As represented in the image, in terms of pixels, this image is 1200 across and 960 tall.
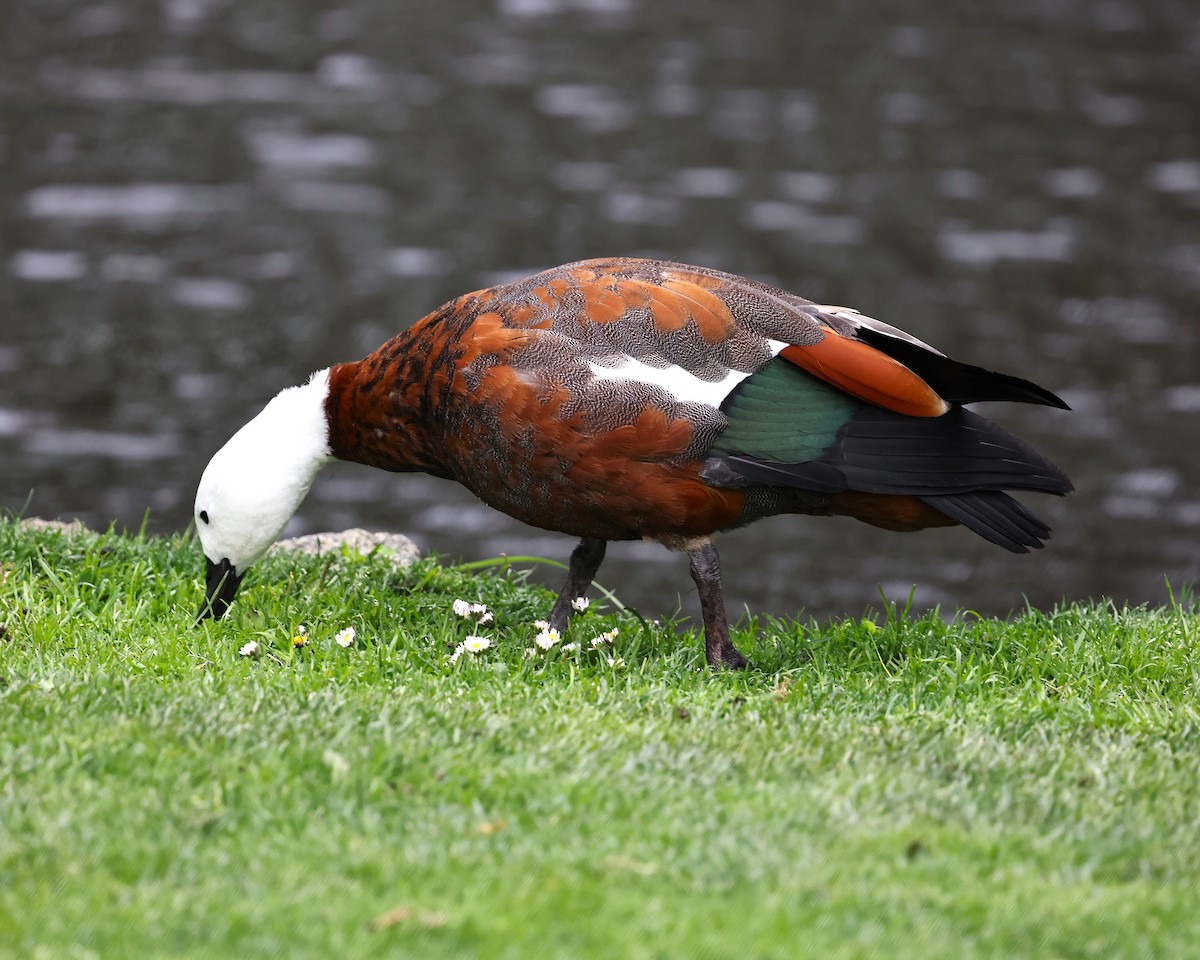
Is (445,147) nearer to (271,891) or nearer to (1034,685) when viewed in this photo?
(1034,685)

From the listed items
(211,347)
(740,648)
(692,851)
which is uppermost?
(692,851)

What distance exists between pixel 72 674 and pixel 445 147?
9474 millimetres

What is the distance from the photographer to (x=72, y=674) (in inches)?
178

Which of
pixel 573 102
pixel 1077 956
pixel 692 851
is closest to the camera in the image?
pixel 1077 956

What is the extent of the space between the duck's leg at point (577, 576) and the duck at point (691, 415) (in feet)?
1.37

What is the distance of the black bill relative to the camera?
543cm

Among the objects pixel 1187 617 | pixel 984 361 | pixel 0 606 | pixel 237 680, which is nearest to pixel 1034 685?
pixel 1187 617

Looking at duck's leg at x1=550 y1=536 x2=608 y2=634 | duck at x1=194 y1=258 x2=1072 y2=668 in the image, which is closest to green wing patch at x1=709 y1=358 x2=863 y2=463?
duck at x1=194 y1=258 x2=1072 y2=668

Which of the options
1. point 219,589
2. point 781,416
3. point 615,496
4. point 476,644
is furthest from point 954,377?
point 219,589

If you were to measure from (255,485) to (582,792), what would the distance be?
7.12ft

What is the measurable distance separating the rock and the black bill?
83cm

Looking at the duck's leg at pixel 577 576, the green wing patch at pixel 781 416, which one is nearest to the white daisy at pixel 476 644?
the duck's leg at pixel 577 576

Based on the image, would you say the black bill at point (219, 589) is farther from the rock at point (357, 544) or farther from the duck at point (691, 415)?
the rock at point (357, 544)

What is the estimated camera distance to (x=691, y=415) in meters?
4.91
